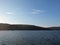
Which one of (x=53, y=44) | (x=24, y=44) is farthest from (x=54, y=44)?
(x=24, y=44)

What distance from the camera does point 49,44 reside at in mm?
35156

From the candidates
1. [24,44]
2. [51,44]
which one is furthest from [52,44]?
[24,44]

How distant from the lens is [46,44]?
34969 millimetres

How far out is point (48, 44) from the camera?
115 feet

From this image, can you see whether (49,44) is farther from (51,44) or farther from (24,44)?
(24,44)

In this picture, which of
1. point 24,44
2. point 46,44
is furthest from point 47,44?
point 24,44

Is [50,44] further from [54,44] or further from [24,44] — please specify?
[24,44]

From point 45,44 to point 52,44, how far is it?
1713mm

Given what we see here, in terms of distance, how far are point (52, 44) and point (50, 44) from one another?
1.66 ft

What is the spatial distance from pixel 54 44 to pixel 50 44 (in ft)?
3.15

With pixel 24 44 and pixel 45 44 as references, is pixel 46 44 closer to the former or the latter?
pixel 45 44

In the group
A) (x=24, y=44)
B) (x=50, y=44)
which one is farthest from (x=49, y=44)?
(x=24, y=44)

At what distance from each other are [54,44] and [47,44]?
5.52ft

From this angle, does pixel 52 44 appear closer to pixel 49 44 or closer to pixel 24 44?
pixel 49 44
